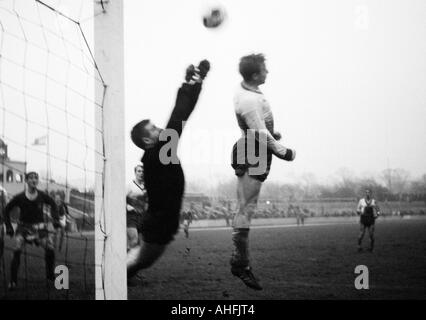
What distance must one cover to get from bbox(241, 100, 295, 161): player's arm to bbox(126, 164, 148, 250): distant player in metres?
0.75

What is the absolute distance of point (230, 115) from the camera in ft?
9.57

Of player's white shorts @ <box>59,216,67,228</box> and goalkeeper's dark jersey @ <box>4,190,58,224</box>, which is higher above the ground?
goalkeeper's dark jersey @ <box>4,190,58,224</box>

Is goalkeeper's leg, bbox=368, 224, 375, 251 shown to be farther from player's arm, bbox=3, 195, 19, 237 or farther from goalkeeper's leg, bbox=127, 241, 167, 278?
player's arm, bbox=3, 195, 19, 237

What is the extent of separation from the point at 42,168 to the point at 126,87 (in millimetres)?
753

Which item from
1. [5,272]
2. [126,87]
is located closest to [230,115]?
[126,87]

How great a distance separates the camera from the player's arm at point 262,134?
2.88 metres

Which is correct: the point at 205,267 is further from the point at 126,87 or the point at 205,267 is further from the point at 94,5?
the point at 94,5

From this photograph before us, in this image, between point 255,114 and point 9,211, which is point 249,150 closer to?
point 255,114

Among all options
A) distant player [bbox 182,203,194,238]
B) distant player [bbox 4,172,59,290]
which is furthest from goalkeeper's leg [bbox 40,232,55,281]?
distant player [bbox 182,203,194,238]

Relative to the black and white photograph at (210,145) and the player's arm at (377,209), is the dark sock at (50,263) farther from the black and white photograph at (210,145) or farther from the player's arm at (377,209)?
the player's arm at (377,209)

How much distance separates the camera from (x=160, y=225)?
288 centimetres

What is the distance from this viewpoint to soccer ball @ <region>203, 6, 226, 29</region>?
9.66ft

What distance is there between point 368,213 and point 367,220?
6 centimetres

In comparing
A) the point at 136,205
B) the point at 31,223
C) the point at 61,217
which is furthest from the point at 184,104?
the point at 31,223
